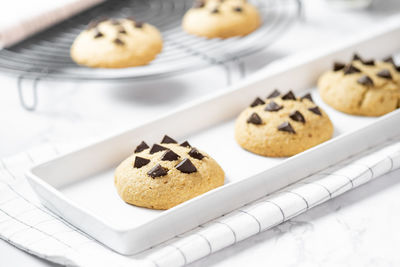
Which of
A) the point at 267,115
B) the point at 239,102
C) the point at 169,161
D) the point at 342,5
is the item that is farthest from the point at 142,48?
the point at 342,5

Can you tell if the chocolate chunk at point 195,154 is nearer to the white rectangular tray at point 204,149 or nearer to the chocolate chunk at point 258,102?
the white rectangular tray at point 204,149

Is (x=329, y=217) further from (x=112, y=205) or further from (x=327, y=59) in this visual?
(x=327, y=59)

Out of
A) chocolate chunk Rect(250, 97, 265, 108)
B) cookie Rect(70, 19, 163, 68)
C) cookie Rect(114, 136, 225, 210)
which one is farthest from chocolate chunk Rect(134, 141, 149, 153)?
cookie Rect(70, 19, 163, 68)

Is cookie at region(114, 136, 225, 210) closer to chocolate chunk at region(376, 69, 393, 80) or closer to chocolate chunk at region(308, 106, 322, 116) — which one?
chocolate chunk at region(308, 106, 322, 116)

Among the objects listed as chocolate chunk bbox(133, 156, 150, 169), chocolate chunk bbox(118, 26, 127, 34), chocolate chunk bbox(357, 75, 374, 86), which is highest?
chocolate chunk bbox(118, 26, 127, 34)

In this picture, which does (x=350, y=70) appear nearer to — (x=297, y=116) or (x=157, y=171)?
(x=297, y=116)

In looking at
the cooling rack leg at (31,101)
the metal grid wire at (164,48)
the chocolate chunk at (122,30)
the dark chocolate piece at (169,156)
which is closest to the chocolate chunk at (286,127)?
the dark chocolate piece at (169,156)
